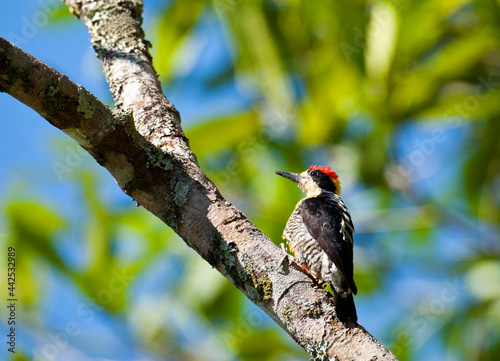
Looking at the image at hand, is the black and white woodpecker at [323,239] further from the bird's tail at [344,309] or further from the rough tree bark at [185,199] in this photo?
the rough tree bark at [185,199]

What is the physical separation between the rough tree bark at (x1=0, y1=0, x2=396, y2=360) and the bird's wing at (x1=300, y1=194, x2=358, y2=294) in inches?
47.8

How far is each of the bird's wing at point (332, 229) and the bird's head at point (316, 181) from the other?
696 millimetres

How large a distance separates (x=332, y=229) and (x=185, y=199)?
1741mm

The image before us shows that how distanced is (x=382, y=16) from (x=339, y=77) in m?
0.60

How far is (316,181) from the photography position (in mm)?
5172

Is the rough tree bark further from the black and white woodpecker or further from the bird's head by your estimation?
the bird's head

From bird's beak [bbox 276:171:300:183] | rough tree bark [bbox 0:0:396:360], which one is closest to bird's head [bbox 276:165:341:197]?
bird's beak [bbox 276:171:300:183]

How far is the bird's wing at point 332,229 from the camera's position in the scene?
3676mm

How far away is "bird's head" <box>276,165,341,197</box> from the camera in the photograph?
512 cm

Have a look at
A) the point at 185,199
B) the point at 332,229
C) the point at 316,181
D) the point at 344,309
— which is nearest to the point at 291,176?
the point at 316,181

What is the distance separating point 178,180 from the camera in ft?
8.11

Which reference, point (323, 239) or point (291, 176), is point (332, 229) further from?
point (291, 176)

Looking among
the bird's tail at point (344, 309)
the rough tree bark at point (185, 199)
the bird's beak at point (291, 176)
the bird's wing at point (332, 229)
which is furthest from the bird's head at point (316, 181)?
the bird's tail at point (344, 309)

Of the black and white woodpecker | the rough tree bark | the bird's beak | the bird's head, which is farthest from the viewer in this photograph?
the bird's head
